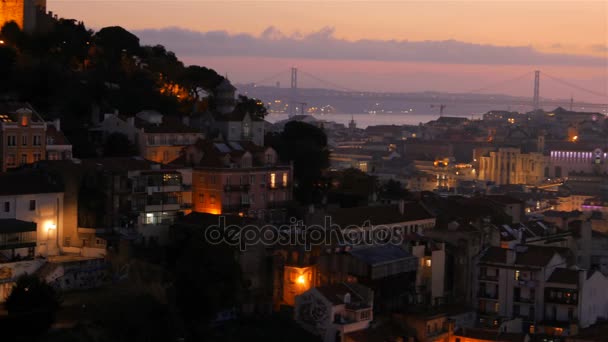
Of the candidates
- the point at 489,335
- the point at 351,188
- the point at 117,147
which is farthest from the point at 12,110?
the point at 489,335

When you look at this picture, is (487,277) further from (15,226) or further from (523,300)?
(15,226)

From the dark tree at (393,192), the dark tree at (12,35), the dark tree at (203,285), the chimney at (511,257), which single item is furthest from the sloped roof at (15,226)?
the dark tree at (393,192)

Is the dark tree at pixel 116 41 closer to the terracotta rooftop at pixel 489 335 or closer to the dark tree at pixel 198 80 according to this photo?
the dark tree at pixel 198 80

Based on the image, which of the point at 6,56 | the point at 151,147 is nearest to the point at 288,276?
the point at 151,147

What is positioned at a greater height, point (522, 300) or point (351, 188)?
point (351, 188)

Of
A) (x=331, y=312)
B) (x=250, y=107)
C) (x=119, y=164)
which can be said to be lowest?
(x=331, y=312)

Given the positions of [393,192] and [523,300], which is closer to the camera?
[523,300]
